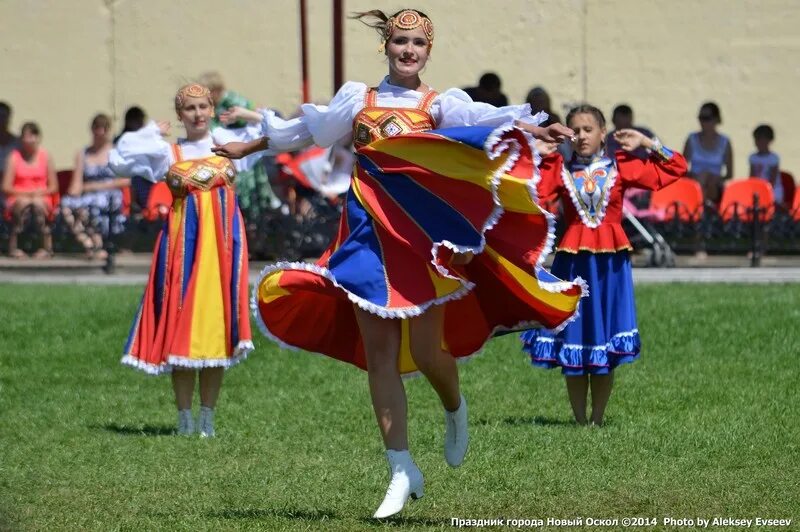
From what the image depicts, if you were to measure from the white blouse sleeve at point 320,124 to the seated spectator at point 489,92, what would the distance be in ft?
27.1

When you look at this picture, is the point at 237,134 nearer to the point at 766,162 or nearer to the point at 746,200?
the point at 746,200

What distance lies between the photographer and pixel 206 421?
9.76 m

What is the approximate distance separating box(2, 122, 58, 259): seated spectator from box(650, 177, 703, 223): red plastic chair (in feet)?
20.3

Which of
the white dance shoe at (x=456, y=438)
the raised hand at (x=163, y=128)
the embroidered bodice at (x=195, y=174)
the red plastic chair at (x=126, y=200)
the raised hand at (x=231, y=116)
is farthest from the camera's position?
the red plastic chair at (x=126, y=200)

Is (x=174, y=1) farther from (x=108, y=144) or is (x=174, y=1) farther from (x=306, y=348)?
(x=306, y=348)

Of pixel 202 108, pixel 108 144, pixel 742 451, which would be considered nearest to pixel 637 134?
pixel 742 451

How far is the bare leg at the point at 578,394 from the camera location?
9.68 meters

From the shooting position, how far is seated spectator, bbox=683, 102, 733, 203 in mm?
18438

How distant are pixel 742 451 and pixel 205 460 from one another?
2.57 m

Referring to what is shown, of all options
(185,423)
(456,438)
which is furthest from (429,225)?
(185,423)

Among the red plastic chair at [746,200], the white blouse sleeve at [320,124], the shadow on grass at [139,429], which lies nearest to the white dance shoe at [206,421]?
the shadow on grass at [139,429]

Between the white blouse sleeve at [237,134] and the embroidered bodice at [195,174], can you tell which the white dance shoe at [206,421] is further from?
the white blouse sleeve at [237,134]

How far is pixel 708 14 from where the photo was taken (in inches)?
821

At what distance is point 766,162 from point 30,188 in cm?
766
